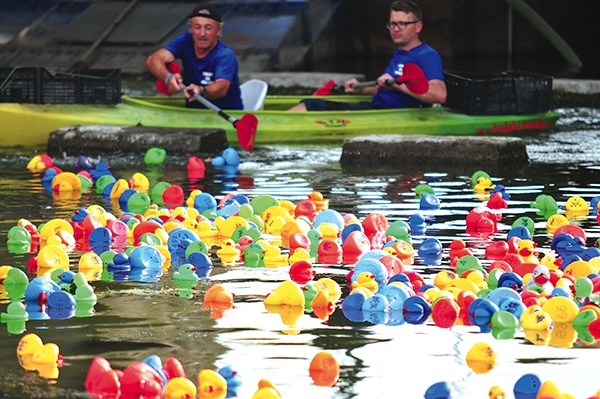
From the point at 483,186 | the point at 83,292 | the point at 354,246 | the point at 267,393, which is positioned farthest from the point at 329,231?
the point at 267,393

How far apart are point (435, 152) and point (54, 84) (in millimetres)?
3792

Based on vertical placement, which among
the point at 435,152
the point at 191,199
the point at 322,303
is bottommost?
the point at 322,303

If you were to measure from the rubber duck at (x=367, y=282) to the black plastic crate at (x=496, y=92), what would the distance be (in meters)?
7.11

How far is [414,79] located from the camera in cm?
1238

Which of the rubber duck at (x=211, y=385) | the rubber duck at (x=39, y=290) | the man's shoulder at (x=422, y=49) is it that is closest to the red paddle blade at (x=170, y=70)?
the man's shoulder at (x=422, y=49)

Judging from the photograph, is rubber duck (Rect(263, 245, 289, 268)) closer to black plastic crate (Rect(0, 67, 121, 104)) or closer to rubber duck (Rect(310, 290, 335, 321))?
rubber duck (Rect(310, 290, 335, 321))

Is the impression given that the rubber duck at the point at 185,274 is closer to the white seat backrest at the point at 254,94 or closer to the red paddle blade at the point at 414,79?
the red paddle blade at the point at 414,79

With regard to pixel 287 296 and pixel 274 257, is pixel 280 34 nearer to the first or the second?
pixel 274 257

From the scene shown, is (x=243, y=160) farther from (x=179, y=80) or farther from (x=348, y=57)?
(x=348, y=57)

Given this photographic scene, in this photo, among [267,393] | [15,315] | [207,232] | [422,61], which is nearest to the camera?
[267,393]

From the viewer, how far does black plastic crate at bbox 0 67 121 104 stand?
12.6 meters

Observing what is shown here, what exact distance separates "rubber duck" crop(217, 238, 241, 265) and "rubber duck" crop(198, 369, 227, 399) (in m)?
2.48

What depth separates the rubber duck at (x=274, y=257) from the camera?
6.93m

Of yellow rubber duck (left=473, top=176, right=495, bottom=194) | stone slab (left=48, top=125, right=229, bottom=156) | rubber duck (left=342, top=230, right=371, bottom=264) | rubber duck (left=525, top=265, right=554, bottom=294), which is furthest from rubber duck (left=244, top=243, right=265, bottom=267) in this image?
stone slab (left=48, top=125, right=229, bottom=156)
